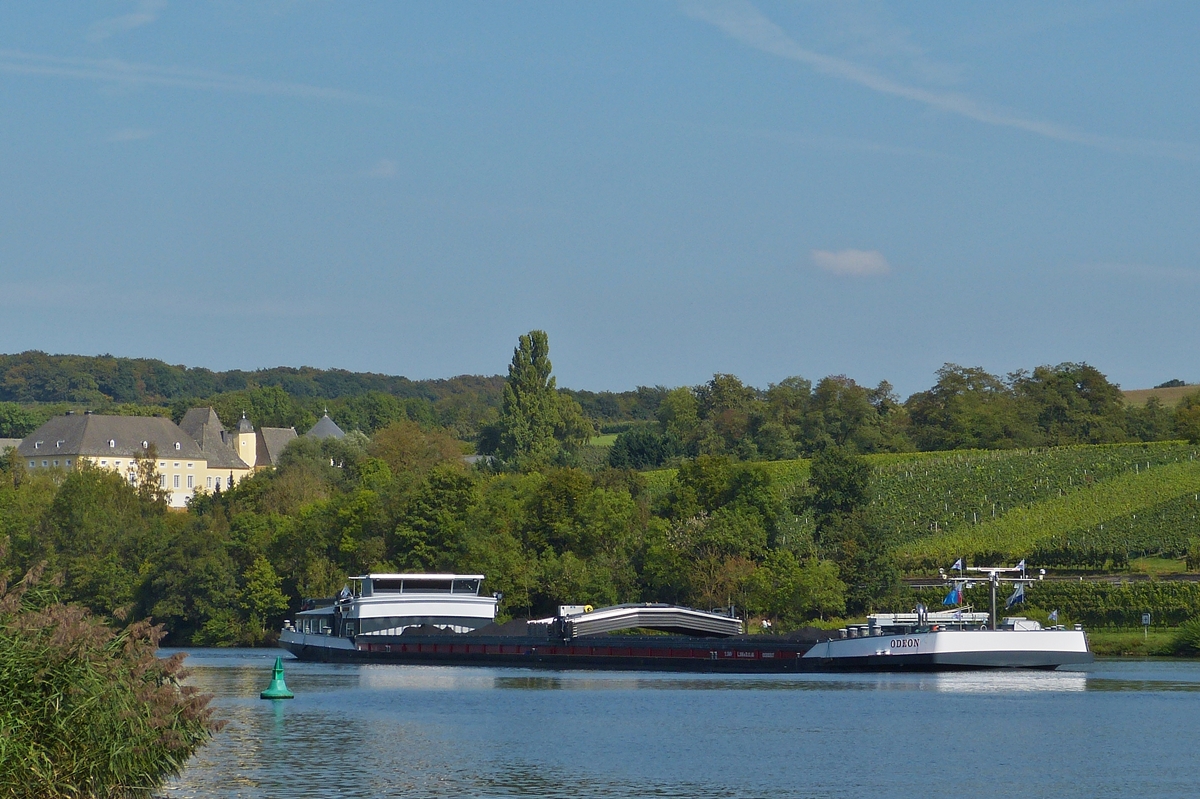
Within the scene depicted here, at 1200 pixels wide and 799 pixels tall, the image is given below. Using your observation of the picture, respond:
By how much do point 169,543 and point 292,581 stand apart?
45.6ft

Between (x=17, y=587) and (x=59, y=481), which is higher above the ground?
(x=59, y=481)

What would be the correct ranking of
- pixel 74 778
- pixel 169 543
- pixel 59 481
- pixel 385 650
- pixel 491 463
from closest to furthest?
pixel 74 778 < pixel 385 650 < pixel 169 543 < pixel 59 481 < pixel 491 463

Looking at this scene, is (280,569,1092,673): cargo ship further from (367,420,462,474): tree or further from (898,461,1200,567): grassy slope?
(367,420,462,474): tree

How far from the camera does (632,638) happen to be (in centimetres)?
7200

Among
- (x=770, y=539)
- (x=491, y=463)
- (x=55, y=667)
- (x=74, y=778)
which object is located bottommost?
(x=74, y=778)

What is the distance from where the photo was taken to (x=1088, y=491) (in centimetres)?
10525

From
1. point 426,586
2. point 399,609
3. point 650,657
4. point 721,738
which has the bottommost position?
point 721,738

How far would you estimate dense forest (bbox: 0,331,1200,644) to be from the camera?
87562 millimetres

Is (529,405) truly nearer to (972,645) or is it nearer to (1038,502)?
(1038,502)

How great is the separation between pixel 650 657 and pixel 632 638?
1.39 metres

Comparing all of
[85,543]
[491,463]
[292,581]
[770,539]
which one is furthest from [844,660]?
[491,463]

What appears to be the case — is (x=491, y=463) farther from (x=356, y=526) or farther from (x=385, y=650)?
(x=385, y=650)

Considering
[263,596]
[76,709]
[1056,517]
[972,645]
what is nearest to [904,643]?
[972,645]

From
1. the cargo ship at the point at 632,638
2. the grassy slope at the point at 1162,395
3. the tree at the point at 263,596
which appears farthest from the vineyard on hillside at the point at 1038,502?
the grassy slope at the point at 1162,395
